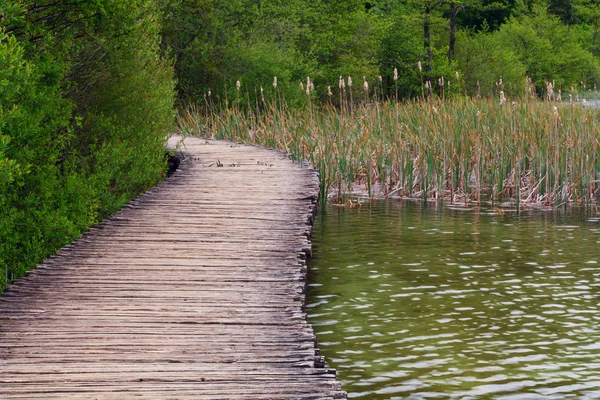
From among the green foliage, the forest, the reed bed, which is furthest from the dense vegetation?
the green foliage

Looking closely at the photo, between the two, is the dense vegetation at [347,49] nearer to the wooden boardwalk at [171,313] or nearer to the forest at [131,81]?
the forest at [131,81]

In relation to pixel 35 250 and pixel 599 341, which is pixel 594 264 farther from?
pixel 35 250

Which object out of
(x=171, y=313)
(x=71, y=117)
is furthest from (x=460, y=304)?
(x=71, y=117)

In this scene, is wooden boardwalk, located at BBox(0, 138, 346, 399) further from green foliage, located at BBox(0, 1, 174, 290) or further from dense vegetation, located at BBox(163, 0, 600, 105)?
dense vegetation, located at BBox(163, 0, 600, 105)

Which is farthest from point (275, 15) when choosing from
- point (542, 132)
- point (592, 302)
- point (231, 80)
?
point (592, 302)

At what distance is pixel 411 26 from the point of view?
3388 cm

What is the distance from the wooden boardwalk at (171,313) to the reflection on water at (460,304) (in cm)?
61

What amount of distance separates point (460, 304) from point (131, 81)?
5408 millimetres

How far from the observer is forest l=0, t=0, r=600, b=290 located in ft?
26.8

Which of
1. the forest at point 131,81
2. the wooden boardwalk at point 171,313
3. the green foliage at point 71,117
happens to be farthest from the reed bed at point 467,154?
the wooden boardwalk at point 171,313

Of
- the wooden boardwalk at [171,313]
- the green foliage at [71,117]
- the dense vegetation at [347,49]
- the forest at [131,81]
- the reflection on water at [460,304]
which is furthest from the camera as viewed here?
the dense vegetation at [347,49]

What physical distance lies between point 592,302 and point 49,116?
5.08m

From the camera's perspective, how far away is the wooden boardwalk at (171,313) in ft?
14.5

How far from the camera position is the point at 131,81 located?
1124cm
